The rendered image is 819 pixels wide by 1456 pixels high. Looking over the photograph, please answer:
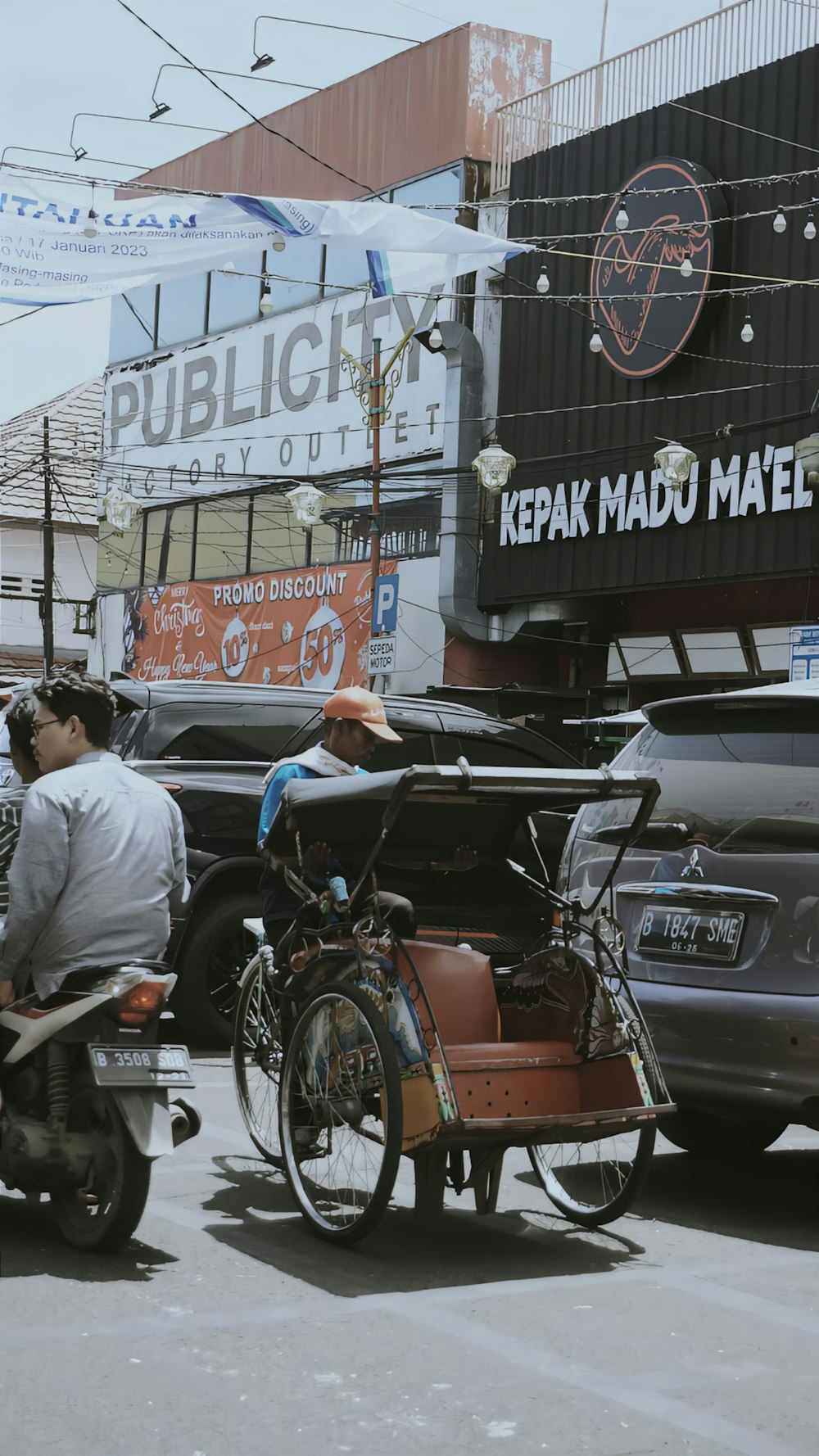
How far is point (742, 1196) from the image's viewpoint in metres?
6.75

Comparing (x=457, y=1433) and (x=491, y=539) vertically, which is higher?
(x=491, y=539)

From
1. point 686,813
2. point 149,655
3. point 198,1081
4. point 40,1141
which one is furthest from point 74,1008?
point 149,655

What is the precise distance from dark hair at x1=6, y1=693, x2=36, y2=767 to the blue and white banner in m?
6.64

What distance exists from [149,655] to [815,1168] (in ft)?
92.1

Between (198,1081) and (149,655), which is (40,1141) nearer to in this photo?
(198,1081)

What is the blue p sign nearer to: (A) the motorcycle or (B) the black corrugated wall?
(B) the black corrugated wall

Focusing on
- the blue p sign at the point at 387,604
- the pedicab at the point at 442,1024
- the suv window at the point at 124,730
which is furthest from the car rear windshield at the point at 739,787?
the blue p sign at the point at 387,604

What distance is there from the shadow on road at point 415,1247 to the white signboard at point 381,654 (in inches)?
717

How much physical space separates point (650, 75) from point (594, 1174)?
2042 centimetres

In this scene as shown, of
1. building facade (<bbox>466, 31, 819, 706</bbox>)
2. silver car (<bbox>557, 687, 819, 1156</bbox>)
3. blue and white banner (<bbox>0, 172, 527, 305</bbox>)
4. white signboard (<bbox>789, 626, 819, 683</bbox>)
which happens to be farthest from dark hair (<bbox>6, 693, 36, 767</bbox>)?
building facade (<bbox>466, 31, 819, 706</bbox>)

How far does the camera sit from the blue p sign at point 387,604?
27.2 meters

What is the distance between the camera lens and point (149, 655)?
34.3m

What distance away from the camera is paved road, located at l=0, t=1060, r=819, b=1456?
153 inches

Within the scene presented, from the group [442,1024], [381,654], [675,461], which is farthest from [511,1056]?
[381,654]
